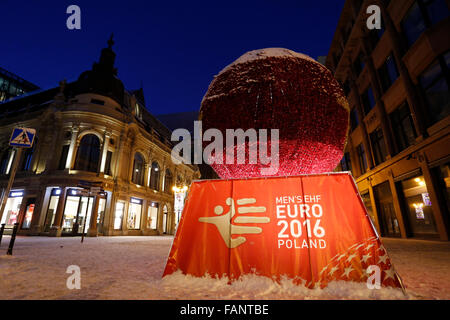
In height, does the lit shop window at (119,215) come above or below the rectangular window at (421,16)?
below

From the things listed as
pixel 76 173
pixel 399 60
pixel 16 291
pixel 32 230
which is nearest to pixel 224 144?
pixel 16 291

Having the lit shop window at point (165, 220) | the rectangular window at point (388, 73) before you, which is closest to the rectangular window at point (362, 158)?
the rectangular window at point (388, 73)

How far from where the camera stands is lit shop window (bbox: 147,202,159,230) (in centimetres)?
2305

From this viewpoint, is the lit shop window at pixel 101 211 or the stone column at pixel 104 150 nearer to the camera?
the lit shop window at pixel 101 211

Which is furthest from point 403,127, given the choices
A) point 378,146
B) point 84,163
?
point 84,163

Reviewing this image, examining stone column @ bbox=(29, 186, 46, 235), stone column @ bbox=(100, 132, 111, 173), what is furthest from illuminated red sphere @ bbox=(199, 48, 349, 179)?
stone column @ bbox=(29, 186, 46, 235)

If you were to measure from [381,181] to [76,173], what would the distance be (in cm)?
2245

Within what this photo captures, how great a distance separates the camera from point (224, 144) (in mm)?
2977

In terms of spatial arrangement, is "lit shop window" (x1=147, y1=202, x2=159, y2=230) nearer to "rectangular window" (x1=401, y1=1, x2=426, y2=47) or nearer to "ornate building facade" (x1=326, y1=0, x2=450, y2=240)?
"ornate building facade" (x1=326, y1=0, x2=450, y2=240)

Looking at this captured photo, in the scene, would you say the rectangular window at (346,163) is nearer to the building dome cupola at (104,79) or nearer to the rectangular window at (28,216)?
the building dome cupola at (104,79)

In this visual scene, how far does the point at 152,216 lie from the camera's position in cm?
2373

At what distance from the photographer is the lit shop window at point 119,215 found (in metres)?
18.9

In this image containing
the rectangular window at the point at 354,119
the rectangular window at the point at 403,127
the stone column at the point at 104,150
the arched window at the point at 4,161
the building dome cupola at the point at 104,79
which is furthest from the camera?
the building dome cupola at the point at 104,79

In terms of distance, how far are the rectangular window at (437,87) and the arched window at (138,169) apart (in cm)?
2252
